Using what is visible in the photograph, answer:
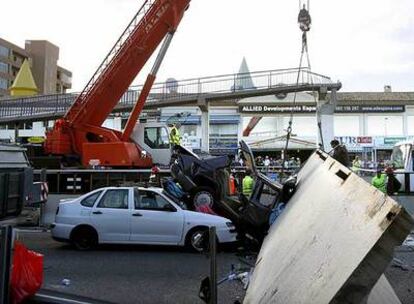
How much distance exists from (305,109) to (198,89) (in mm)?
18294

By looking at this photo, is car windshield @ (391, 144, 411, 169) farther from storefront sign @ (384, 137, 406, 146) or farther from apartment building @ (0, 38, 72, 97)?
apartment building @ (0, 38, 72, 97)

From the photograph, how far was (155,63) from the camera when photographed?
1867 centimetres

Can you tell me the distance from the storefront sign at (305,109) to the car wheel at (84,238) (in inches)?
1427

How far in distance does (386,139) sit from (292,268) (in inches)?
2077

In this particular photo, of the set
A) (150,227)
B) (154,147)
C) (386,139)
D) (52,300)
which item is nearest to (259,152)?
(386,139)

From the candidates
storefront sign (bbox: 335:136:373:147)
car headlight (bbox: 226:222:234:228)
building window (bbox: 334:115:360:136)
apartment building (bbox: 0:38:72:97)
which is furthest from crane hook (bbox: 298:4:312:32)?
apartment building (bbox: 0:38:72:97)

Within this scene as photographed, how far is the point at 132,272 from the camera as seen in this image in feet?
32.5

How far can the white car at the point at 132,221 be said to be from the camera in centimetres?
1231

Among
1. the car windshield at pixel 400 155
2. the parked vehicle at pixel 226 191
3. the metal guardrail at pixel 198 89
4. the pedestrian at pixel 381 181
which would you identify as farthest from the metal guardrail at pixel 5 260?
the metal guardrail at pixel 198 89

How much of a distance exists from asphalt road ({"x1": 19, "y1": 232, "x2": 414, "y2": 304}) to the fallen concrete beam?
13.6 feet

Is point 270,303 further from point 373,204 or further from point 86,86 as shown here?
point 86,86

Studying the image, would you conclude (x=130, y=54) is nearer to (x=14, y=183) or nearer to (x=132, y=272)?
(x=132, y=272)

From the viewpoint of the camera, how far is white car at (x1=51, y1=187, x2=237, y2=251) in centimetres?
1231

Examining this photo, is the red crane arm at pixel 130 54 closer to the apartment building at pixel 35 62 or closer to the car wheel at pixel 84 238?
the car wheel at pixel 84 238
